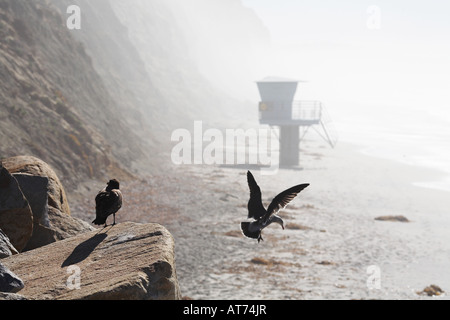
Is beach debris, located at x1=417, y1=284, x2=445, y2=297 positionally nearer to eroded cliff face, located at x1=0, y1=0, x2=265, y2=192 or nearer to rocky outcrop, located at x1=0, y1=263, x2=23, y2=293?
rocky outcrop, located at x1=0, y1=263, x2=23, y2=293

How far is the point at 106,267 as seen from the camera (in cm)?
695

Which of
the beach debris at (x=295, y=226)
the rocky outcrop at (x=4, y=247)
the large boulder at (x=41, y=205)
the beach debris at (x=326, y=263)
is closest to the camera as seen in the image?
the rocky outcrop at (x=4, y=247)

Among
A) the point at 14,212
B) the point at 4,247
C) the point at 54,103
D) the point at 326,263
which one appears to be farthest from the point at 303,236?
the point at 4,247

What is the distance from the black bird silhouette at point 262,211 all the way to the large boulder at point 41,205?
20.4ft

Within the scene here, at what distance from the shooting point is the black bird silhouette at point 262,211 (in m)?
4.62

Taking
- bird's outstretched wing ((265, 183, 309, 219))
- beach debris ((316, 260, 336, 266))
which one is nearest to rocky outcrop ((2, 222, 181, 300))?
bird's outstretched wing ((265, 183, 309, 219))

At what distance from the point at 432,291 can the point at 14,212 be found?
1816 cm

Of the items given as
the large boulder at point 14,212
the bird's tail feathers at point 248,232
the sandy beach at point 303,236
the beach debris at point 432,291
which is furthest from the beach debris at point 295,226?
the bird's tail feathers at point 248,232

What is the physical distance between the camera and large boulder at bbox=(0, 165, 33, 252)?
9.19m

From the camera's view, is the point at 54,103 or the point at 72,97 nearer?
the point at 54,103

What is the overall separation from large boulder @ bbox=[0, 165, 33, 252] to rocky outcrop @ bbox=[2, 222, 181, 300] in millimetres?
981

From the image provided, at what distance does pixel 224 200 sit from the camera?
39.3 meters

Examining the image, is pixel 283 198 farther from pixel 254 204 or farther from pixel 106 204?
pixel 106 204

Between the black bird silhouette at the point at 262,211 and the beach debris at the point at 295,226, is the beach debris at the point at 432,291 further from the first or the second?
the black bird silhouette at the point at 262,211
